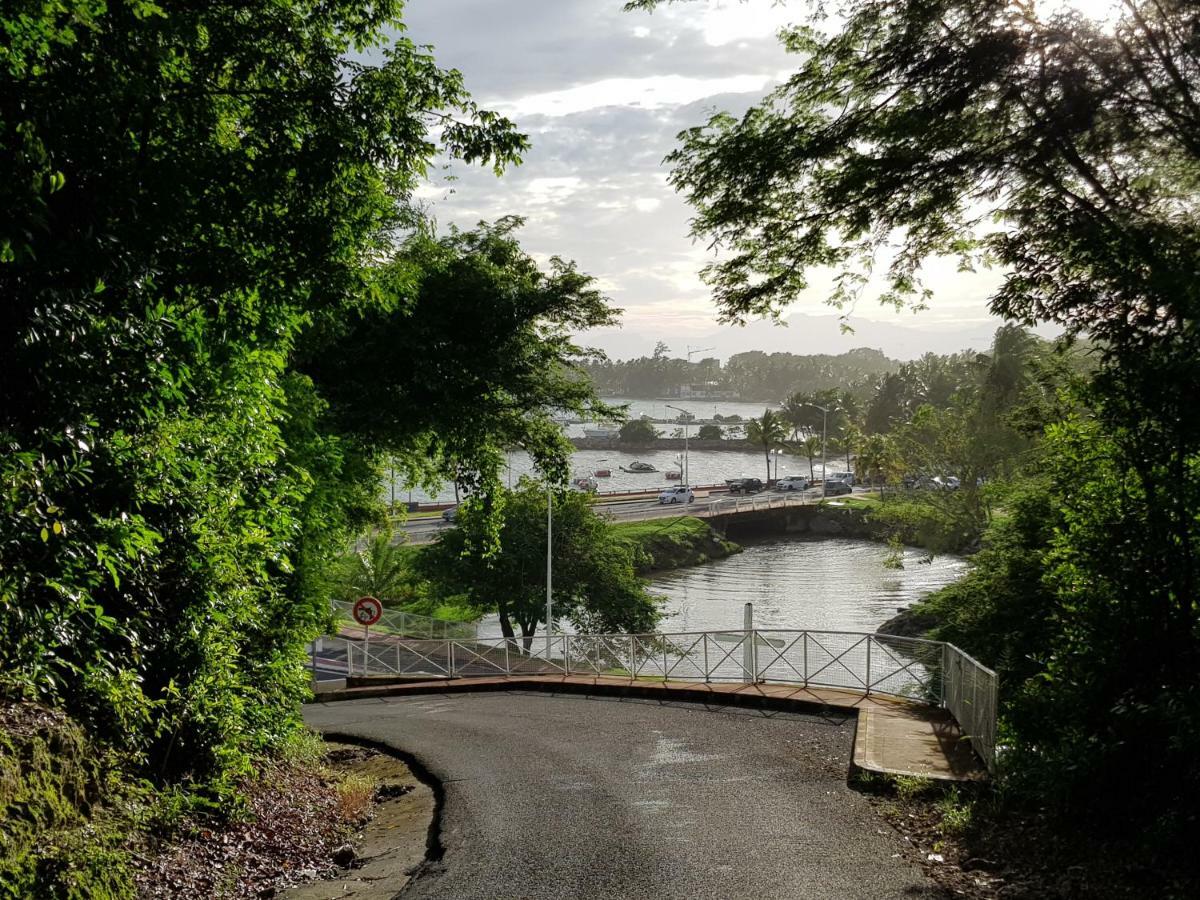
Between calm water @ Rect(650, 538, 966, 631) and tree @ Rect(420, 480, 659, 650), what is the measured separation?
6.90 m

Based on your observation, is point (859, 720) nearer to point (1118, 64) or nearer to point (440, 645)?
point (1118, 64)

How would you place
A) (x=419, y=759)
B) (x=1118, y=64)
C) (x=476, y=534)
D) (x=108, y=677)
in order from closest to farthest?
(x=108, y=677), (x=1118, y=64), (x=419, y=759), (x=476, y=534)

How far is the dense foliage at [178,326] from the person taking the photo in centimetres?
525

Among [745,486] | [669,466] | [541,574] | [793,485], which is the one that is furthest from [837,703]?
[669,466]

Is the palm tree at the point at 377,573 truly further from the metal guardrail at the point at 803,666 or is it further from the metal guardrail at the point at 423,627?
the metal guardrail at the point at 423,627

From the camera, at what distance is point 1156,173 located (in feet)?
27.7

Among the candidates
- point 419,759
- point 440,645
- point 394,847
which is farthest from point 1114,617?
point 440,645

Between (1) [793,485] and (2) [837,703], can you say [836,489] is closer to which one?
(1) [793,485]

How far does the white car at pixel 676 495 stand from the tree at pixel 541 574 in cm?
4585

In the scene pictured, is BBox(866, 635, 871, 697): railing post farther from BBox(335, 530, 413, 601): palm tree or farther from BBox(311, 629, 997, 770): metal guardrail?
BBox(335, 530, 413, 601): palm tree

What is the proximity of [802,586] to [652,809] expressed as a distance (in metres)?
59.6

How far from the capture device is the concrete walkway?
34.0 feet

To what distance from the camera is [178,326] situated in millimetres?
6480

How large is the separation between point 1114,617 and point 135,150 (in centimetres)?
810
